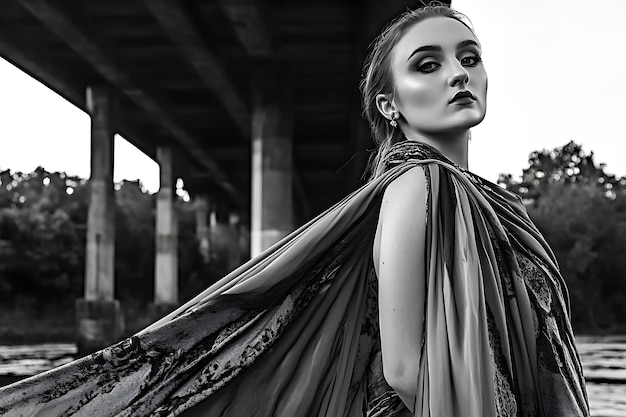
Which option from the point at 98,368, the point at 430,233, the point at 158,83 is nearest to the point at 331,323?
the point at 430,233

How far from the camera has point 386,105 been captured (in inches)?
102

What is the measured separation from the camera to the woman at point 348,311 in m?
2.20

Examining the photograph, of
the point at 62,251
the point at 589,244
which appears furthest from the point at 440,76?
the point at 589,244

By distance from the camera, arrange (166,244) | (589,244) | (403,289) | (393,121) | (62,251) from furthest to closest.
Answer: (589,244) < (62,251) < (166,244) < (393,121) < (403,289)

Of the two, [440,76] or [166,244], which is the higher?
[440,76]

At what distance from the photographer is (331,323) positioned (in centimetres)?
236

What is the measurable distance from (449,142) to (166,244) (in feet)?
121

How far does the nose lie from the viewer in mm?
2348

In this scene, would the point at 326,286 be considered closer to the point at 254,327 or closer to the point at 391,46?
the point at 254,327

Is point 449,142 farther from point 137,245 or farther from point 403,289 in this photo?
point 137,245

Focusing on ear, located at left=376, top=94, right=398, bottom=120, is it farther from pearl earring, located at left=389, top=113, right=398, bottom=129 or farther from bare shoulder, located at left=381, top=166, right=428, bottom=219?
bare shoulder, located at left=381, top=166, right=428, bottom=219

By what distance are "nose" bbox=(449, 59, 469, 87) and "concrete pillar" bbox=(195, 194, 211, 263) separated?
46659 mm

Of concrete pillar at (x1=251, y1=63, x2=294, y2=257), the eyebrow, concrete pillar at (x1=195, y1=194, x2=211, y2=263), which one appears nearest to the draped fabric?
the eyebrow

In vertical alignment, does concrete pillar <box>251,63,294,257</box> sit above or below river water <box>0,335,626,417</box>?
above
